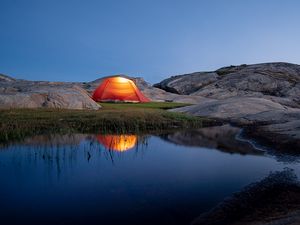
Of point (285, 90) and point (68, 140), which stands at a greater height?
point (285, 90)

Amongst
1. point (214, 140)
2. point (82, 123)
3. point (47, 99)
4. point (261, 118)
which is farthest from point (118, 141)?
point (47, 99)

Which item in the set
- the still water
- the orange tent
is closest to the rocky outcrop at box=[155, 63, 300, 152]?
the still water

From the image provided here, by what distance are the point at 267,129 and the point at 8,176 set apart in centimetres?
1677

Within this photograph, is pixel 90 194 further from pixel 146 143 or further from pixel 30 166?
pixel 146 143

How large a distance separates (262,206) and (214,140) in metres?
10.4

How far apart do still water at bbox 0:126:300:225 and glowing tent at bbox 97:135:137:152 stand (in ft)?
0.16

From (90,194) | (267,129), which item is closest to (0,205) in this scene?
(90,194)

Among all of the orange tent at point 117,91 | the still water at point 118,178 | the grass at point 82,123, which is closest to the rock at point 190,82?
the orange tent at point 117,91

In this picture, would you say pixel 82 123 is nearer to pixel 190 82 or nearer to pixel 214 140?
pixel 214 140

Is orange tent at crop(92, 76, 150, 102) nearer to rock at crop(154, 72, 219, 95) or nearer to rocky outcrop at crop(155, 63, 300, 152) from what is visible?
rocky outcrop at crop(155, 63, 300, 152)

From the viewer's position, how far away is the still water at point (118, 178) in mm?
7180

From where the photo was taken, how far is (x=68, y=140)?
15758 mm

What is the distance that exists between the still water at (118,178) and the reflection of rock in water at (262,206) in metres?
0.36

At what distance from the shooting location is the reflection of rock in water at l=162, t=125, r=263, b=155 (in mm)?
15414
